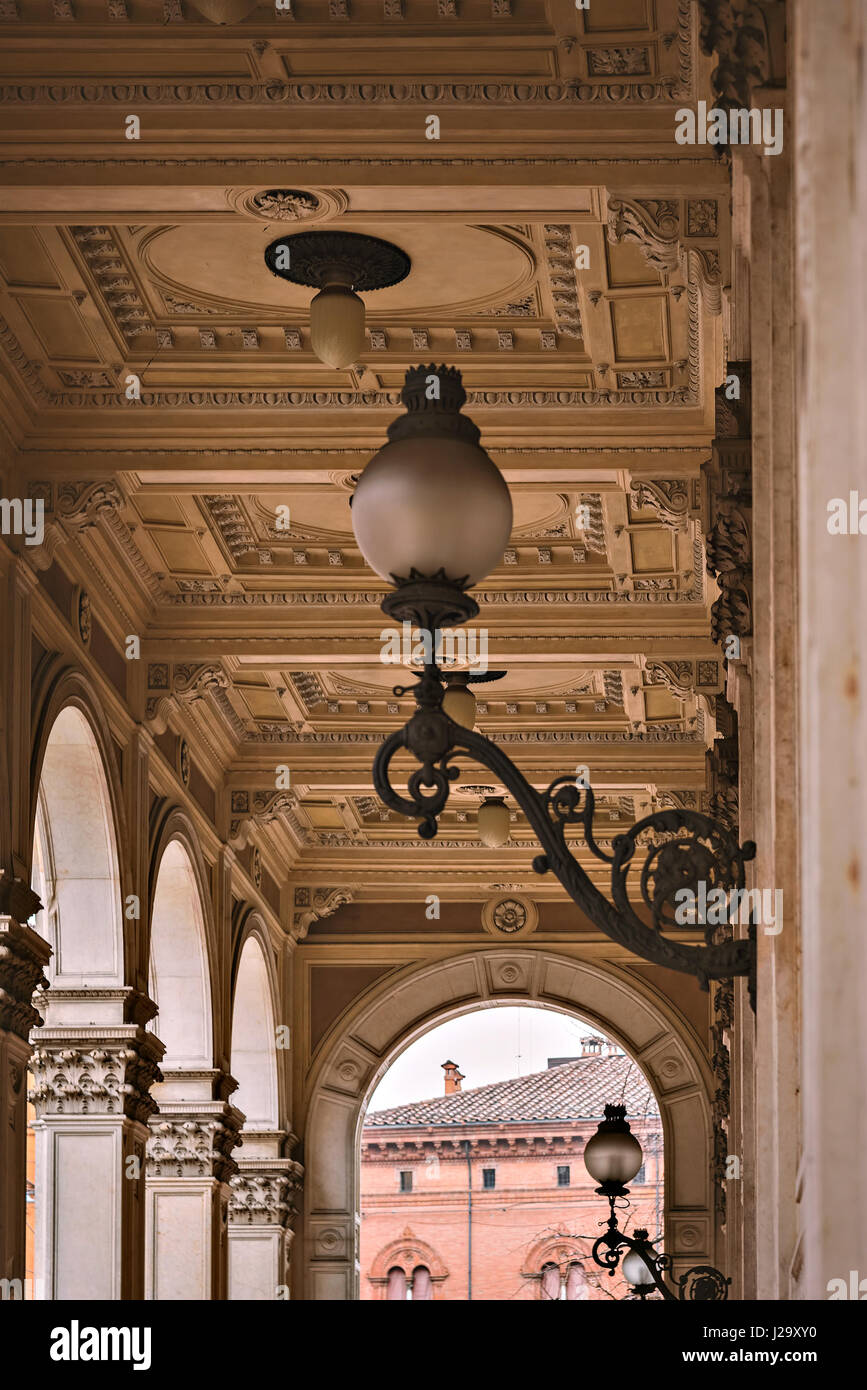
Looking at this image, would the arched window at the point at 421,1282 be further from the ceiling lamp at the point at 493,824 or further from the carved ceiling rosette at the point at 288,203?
the carved ceiling rosette at the point at 288,203

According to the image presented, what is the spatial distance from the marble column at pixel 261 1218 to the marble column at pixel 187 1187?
3.10m

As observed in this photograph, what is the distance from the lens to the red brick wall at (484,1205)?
40000 mm

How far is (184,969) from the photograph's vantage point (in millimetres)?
17453

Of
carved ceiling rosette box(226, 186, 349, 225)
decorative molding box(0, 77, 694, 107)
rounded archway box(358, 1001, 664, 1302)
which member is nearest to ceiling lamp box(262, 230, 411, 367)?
carved ceiling rosette box(226, 186, 349, 225)

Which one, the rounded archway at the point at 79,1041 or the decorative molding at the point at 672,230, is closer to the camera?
the decorative molding at the point at 672,230

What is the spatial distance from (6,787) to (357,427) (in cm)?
252

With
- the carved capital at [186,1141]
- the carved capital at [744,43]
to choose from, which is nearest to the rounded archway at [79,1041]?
the carved capital at [186,1141]

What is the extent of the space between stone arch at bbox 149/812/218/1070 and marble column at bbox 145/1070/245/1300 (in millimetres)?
254

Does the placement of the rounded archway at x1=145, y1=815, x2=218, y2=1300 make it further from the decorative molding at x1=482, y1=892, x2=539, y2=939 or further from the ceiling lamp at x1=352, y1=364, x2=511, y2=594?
the ceiling lamp at x1=352, y1=364, x2=511, y2=594

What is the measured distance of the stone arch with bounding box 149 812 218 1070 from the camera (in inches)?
669

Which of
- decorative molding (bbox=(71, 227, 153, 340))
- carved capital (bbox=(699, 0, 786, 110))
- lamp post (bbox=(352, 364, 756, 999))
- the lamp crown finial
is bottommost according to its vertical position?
lamp post (bbox=(352, 364, 756, 999))

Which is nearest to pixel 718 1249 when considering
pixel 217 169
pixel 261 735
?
pixel 261 735

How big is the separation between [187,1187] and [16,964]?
274 inches
